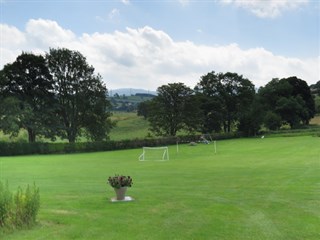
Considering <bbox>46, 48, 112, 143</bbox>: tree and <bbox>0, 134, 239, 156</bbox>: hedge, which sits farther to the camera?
<bbox>46, 48, 112, 143</bbox>: tree

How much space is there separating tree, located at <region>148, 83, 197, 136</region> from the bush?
204 ft

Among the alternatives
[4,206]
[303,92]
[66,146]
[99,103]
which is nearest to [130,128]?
[99,103]

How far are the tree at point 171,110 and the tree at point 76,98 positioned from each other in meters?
12.5

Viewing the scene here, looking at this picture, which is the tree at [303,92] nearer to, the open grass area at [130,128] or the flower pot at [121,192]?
the open grass area at [130,128]

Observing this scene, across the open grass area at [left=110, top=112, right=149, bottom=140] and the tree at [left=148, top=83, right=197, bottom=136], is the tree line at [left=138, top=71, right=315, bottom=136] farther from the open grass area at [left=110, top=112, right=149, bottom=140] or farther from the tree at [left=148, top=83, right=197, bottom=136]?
the open grass area at [left=110, top=112, right=149, bottom=140]

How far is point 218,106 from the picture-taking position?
7656cm

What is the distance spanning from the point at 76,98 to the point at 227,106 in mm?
34279

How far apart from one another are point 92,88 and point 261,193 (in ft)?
166

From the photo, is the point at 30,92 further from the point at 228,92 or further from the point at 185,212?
the point at 185,212

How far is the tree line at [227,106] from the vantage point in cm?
7169

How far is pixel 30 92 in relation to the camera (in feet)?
188

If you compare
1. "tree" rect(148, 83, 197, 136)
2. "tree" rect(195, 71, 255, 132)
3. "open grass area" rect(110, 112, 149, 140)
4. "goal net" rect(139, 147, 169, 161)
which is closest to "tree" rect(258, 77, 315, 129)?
"tree" rect(195, 71, 255, 132)

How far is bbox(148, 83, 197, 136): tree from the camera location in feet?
234

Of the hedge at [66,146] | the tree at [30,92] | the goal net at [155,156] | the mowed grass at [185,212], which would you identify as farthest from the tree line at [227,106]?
the mowed grass at [185,212]
